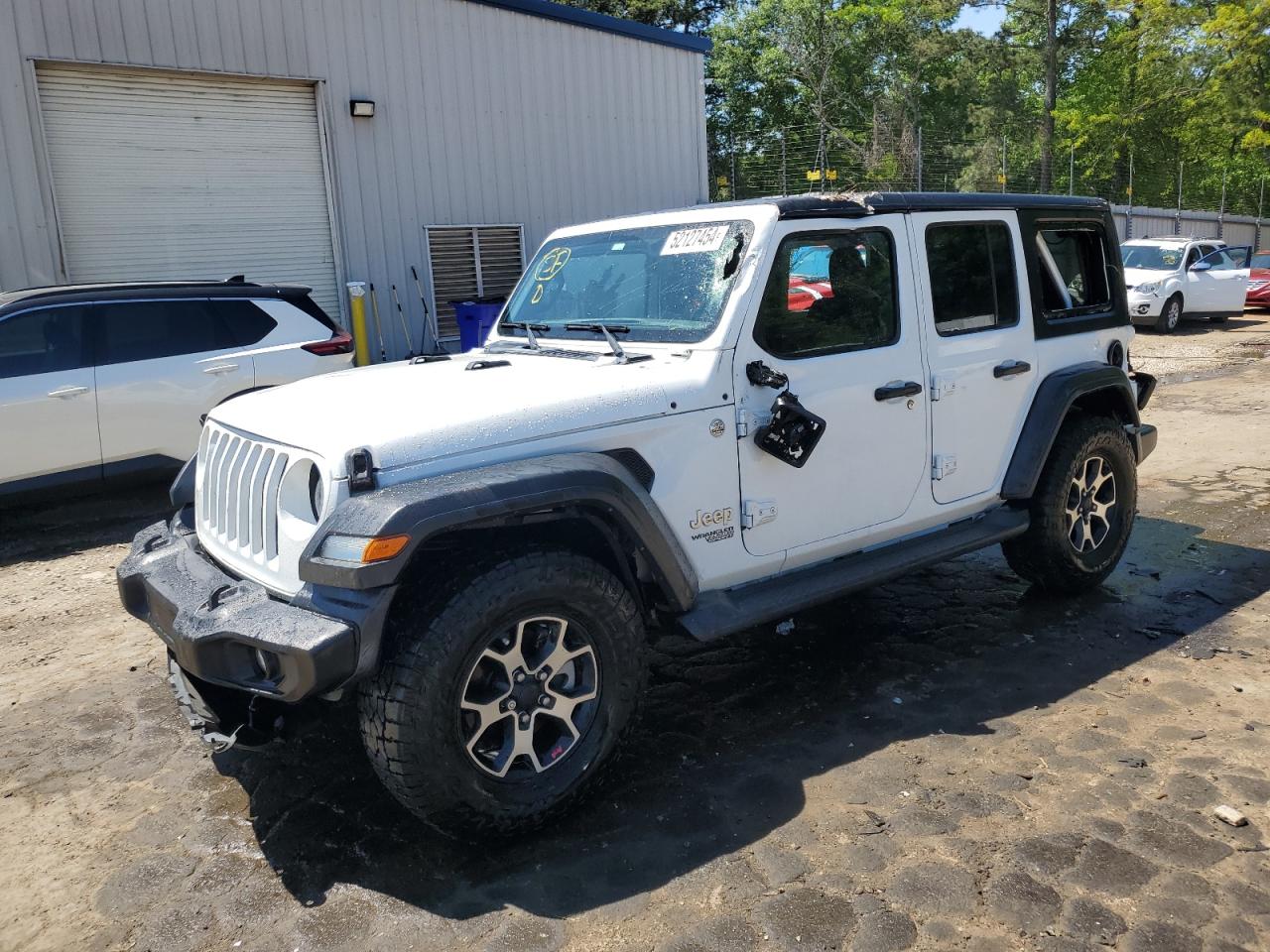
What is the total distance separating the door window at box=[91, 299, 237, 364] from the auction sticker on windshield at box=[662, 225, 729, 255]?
4.98 m

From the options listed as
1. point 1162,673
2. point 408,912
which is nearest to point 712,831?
point 408,912

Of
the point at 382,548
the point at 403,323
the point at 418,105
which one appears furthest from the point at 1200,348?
the point at 382,548

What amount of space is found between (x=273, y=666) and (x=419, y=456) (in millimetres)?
731

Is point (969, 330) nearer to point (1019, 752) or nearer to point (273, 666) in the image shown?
point (1019, 752)

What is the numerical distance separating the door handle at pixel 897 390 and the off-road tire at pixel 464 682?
151cm

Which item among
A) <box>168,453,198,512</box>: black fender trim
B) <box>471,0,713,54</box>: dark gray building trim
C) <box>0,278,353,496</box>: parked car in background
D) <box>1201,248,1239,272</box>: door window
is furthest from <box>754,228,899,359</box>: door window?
<box>1201,248,1239,272</box>: door window

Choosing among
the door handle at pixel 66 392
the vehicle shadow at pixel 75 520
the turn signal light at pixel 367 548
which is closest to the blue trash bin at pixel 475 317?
the vehicle shadow at pixel 75 520

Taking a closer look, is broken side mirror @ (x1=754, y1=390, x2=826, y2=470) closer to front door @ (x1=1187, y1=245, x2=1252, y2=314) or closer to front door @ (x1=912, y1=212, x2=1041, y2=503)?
front door @ (x1=912, y1=212, x2=1041, y2=503)

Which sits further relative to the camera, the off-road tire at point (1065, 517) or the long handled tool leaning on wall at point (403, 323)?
the long handled tool leaning on wall at point (403, 323)

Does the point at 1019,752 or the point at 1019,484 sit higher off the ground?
the point at 1019,484

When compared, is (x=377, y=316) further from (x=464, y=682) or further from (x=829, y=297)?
(x=464, y=682)

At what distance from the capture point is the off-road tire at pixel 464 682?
286 centimetres

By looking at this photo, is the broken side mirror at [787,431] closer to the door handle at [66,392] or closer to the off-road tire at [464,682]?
the off-road tire at [464,682]

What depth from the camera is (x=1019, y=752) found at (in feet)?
11.9
